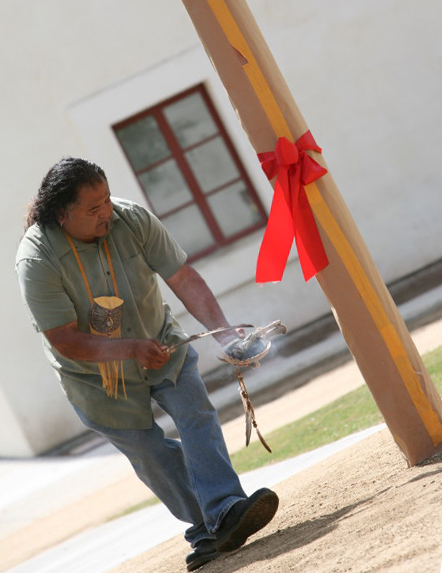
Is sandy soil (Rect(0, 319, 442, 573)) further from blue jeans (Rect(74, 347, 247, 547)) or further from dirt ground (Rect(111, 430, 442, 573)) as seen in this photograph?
blue jeans (Rect(74, 347, 247, 547))

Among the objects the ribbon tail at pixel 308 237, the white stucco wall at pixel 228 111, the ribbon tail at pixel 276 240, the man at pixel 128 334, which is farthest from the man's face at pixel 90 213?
the white stucco wall at pixel 228 111

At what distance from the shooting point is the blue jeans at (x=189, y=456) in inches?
202

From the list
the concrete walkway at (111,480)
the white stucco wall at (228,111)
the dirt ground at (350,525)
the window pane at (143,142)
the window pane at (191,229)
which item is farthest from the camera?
the window pane at (191,229)

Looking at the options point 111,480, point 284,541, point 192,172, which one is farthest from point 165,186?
point 284,541

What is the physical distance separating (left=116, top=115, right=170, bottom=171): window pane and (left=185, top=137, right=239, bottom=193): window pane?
33cm

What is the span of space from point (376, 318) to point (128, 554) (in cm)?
235

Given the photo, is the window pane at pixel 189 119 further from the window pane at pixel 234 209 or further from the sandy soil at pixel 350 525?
the sandy soil at pixel 350 525

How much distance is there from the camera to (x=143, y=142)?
12742 millimetres

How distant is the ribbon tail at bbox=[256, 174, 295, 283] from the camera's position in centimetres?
518

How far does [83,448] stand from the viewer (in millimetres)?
11828

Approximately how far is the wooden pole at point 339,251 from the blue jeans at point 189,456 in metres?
0.72

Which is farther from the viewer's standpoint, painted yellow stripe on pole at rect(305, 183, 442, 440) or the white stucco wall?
the white stucco wall

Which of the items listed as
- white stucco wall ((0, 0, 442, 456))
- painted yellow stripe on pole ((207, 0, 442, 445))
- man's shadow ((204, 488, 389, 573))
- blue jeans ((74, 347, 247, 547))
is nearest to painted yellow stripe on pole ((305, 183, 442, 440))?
painted yellow stripe on pole ((207, 0, 442, 445))

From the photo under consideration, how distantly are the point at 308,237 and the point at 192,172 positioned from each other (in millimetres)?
7776
